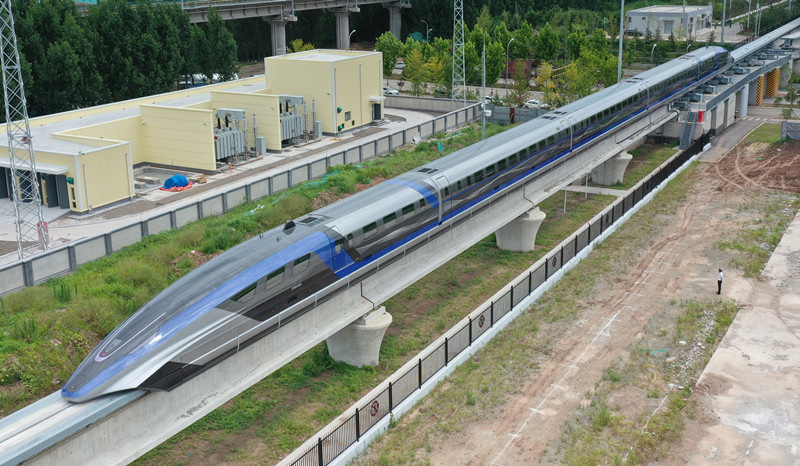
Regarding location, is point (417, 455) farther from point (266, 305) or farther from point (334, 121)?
point (334, 121)

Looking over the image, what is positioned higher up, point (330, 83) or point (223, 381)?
point (330, 83)

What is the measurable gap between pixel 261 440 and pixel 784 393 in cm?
1395

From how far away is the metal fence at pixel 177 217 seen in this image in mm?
27609

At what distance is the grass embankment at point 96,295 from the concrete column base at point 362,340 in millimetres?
6675

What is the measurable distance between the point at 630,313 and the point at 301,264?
12.2 metres

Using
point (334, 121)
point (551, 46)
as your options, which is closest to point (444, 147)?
point (334, 121)

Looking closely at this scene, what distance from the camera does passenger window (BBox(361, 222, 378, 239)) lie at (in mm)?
24359

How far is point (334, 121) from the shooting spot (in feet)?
187

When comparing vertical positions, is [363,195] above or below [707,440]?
above

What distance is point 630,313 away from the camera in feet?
91.7

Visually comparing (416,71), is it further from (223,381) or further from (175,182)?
(223,381)

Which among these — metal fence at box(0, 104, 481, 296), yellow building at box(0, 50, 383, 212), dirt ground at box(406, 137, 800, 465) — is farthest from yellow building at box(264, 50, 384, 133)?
→ dirt ground at box(406, 137, 800, 465)

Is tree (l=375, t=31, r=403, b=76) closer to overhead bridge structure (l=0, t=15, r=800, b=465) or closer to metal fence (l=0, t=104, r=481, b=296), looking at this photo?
metal fence (l=0, t=104, r=481, b=296)

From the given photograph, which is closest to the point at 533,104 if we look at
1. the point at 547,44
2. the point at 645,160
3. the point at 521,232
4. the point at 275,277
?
the point at 645,160
